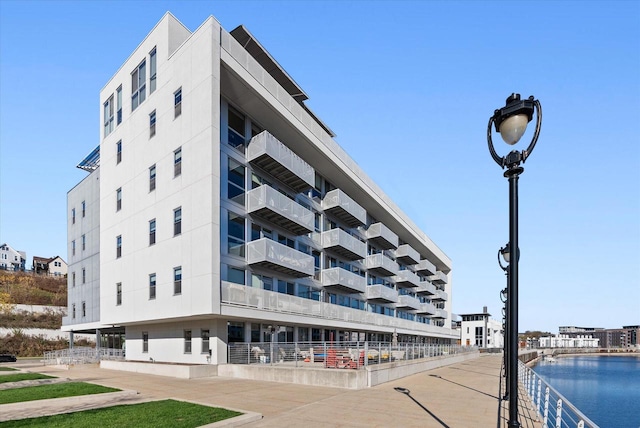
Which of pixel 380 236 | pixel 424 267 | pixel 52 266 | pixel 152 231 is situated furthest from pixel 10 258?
pixel 152 231

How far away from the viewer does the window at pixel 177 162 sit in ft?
82.9

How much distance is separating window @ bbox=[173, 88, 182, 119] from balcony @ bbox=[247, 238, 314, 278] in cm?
888

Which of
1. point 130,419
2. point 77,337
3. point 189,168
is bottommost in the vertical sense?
point 77,337

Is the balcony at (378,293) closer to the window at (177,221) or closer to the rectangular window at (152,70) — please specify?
the window at (177,221)

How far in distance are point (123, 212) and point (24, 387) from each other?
14890mm

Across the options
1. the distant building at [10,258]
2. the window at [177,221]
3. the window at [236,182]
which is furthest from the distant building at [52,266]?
the window at [236,182]

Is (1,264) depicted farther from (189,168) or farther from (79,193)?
(189,168)

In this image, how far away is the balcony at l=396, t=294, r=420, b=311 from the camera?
50984 mm

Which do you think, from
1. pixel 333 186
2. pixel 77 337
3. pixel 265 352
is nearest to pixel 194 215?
pixel 265 352

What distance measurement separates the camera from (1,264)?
121m

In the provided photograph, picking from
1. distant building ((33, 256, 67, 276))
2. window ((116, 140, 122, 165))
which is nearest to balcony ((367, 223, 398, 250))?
window ((116, 140, 122, 165))

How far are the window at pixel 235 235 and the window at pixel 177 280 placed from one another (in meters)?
3.07

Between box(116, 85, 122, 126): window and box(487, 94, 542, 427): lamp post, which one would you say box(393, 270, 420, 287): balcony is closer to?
box(116, 85, 122, 126): window

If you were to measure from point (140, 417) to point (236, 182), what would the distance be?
1689 centimetres
